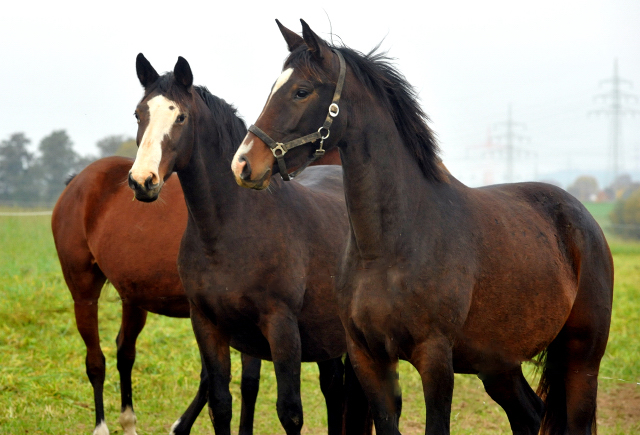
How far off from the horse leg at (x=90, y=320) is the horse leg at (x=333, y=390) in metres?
1.91

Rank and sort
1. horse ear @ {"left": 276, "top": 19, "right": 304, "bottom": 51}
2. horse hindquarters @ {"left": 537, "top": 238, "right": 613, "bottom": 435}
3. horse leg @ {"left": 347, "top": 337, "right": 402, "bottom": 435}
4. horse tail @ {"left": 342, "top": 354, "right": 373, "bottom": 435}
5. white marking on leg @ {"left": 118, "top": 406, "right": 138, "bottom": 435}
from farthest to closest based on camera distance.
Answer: white marking on leg @ {"left": 118, "top": 406, "right": 138, "bottom": 435}, horse tail @ {"left": 342, "top": 354, "right": 373, "bottom": 435}, horse hindquarters @ {"left": 537, "top": 238, "right": 613, "bottom": 435}, horse ear @ {"left": 276, "top": 19, "right": 304, "bottom": 51}, horse leg @ {"left": 347, "top": 337, "right": 402, "bottom": 435}

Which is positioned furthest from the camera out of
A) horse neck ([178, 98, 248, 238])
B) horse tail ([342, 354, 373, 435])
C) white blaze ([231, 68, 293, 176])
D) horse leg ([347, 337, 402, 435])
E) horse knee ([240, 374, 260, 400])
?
horse tail ([342, 354, 373, 435])

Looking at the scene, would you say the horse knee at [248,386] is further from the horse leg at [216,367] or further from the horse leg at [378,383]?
the horse leg at [378,383]

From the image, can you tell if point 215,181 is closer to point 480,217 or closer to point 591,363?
point 480,217

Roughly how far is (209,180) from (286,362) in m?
1.17

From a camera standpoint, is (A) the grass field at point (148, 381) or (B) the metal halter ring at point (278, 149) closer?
(B) the metal halter ring at point (278, 149)

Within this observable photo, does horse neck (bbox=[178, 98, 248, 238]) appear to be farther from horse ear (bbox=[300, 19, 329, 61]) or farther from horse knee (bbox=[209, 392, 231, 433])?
horse ear (bbox=[300, 19, 329, 61])

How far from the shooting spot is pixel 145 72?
411 centimetres

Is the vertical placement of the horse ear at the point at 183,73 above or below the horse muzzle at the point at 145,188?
above

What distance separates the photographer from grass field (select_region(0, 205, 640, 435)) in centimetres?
583

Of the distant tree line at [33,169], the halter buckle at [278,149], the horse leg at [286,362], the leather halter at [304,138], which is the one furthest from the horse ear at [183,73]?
the distant tree line at [33,169]

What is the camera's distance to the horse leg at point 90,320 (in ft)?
18.7

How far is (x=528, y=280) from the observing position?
3.41 metres

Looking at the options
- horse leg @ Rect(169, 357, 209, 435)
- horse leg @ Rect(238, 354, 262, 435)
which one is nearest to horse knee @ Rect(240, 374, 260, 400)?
horse leg @ Rect(238, 354, 262, 435)
